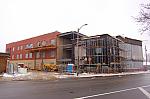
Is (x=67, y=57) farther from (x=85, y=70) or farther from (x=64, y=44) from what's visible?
(x=85, y=70)

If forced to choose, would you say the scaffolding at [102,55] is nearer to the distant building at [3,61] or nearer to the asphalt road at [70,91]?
the distant building at [3,61]

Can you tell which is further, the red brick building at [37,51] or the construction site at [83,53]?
the red brick building at [37,51]

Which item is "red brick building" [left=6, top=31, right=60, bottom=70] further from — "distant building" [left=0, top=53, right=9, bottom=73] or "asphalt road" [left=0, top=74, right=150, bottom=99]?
"asphalt road" [left=0, top=74, right=150, bottom=99]

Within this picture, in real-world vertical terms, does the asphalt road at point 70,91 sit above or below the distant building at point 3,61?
below

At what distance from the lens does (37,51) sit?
2778 inches

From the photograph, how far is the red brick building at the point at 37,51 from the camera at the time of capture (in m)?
63.3

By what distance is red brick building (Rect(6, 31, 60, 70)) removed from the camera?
208ft

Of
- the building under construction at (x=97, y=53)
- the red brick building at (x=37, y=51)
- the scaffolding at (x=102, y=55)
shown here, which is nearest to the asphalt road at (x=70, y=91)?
the building under construction at (x=97, y=53)

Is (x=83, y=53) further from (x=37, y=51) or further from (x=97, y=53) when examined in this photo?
(x=37, y=51)

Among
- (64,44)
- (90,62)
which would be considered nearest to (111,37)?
(90,62)

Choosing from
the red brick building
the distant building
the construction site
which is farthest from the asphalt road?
the red brick building

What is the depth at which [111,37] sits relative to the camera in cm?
5553

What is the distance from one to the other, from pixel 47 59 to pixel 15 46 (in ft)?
92.1

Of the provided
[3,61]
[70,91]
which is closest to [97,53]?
[3,61]
